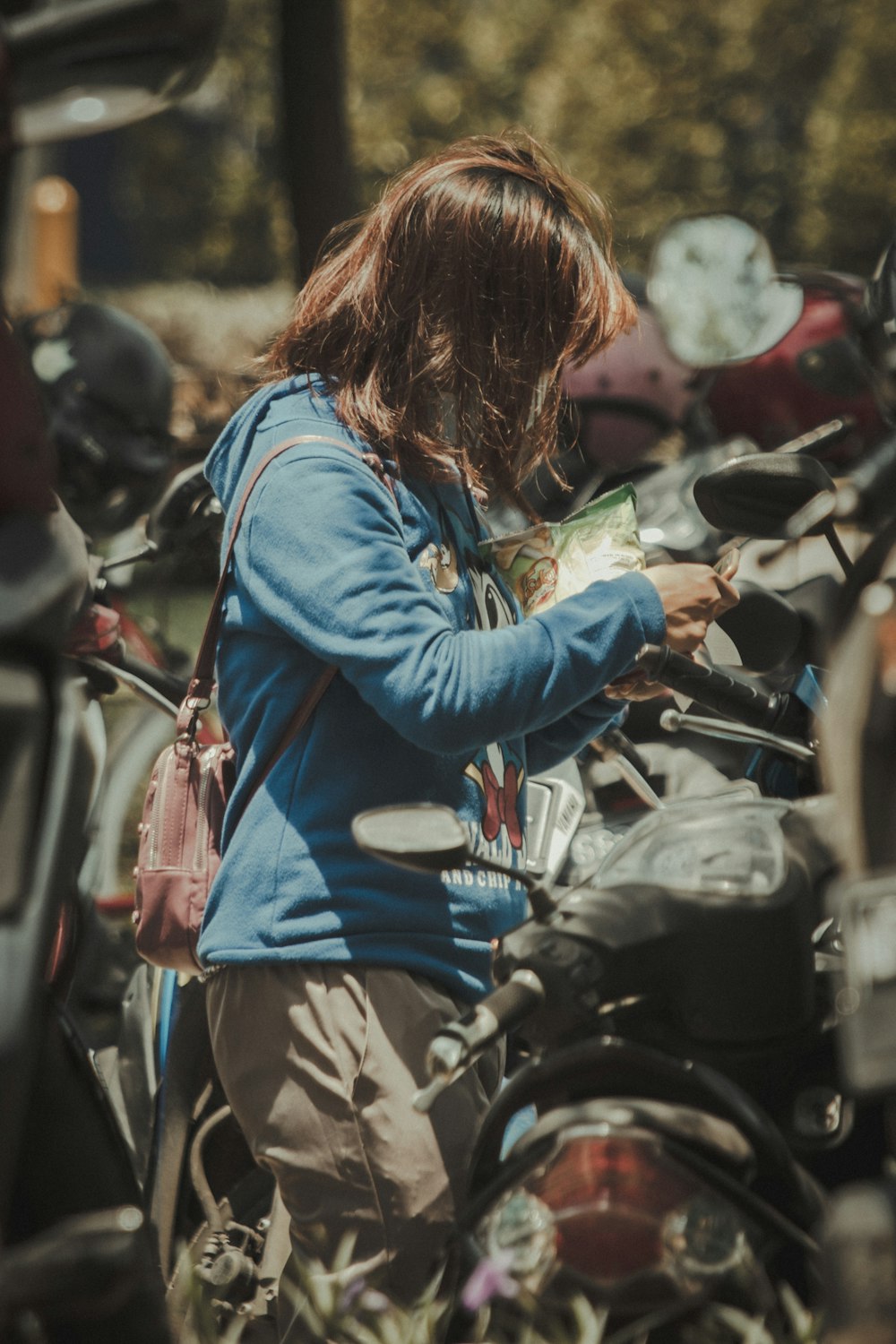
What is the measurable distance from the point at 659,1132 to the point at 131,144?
30.1 m

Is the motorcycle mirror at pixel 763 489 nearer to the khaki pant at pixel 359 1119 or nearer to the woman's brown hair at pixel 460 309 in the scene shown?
the woman's brown hair at pixel 460 309

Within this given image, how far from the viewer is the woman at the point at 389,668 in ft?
7.39

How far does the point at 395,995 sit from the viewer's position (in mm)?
2369

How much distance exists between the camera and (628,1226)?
6.30 ft

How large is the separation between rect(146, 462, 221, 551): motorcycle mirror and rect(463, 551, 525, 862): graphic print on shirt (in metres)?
1.32

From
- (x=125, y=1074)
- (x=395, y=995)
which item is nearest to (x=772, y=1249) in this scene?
(x=395, y=995)

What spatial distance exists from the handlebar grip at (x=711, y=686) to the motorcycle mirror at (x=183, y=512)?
1526 millimetres

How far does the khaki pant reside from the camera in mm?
2354

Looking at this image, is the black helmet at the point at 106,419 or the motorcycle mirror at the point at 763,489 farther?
the black helmet at the point at 106,419

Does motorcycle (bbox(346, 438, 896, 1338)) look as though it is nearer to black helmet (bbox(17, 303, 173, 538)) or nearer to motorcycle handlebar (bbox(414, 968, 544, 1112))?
motorcycle handlebar (bbox(414, 968, 544, 1112))

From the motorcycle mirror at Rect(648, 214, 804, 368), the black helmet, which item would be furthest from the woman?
the black helmet

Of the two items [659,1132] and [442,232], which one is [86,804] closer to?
[659,1132]

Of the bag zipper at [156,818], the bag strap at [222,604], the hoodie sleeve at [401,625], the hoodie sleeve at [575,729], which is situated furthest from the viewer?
the hoodie sleeve at [575,729]

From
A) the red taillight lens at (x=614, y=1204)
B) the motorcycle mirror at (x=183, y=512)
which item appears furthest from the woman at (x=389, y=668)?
the motorcycle mirror at (x=183, y=512)
